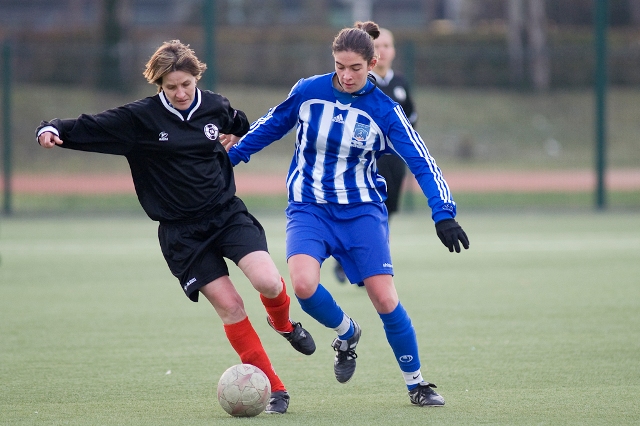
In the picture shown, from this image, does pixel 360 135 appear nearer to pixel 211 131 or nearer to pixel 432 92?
pixel 211 131

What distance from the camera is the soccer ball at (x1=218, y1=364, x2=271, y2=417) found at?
432 centimetres

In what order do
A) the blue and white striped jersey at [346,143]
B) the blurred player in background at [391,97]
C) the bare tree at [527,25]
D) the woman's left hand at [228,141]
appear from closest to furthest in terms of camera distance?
the blue and white striped jersey at [346,143] → the woman's left hand at [228,141] → the blurred player in background at [391,97] → the bare tree at [527,25]

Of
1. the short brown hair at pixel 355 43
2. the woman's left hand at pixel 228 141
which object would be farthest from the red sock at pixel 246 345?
the short brown hair at pixel 355 43

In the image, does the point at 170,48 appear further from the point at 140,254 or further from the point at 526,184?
the point at 526,184

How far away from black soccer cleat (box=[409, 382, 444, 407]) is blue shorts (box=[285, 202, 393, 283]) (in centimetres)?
56

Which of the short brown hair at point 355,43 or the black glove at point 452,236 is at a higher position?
the short brown hair at point 355,43

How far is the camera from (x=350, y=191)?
15.7 ft

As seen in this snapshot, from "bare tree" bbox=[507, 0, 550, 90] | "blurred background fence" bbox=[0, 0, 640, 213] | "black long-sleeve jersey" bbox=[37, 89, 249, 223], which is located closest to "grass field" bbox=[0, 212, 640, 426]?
"black long-sleeve jersey" bbox=[37, 89, 249, 223]

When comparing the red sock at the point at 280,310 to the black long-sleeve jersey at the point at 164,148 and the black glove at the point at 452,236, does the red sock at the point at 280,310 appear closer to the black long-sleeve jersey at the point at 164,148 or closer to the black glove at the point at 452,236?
the black long-sleeve jersey at the point at 164,148

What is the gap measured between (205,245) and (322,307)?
0.63 meters

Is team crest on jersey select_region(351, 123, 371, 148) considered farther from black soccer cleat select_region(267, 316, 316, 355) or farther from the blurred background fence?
the blurred background fence

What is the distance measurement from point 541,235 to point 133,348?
737cm

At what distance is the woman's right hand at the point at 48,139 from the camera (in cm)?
432

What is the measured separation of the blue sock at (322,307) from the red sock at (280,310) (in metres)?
0.07
